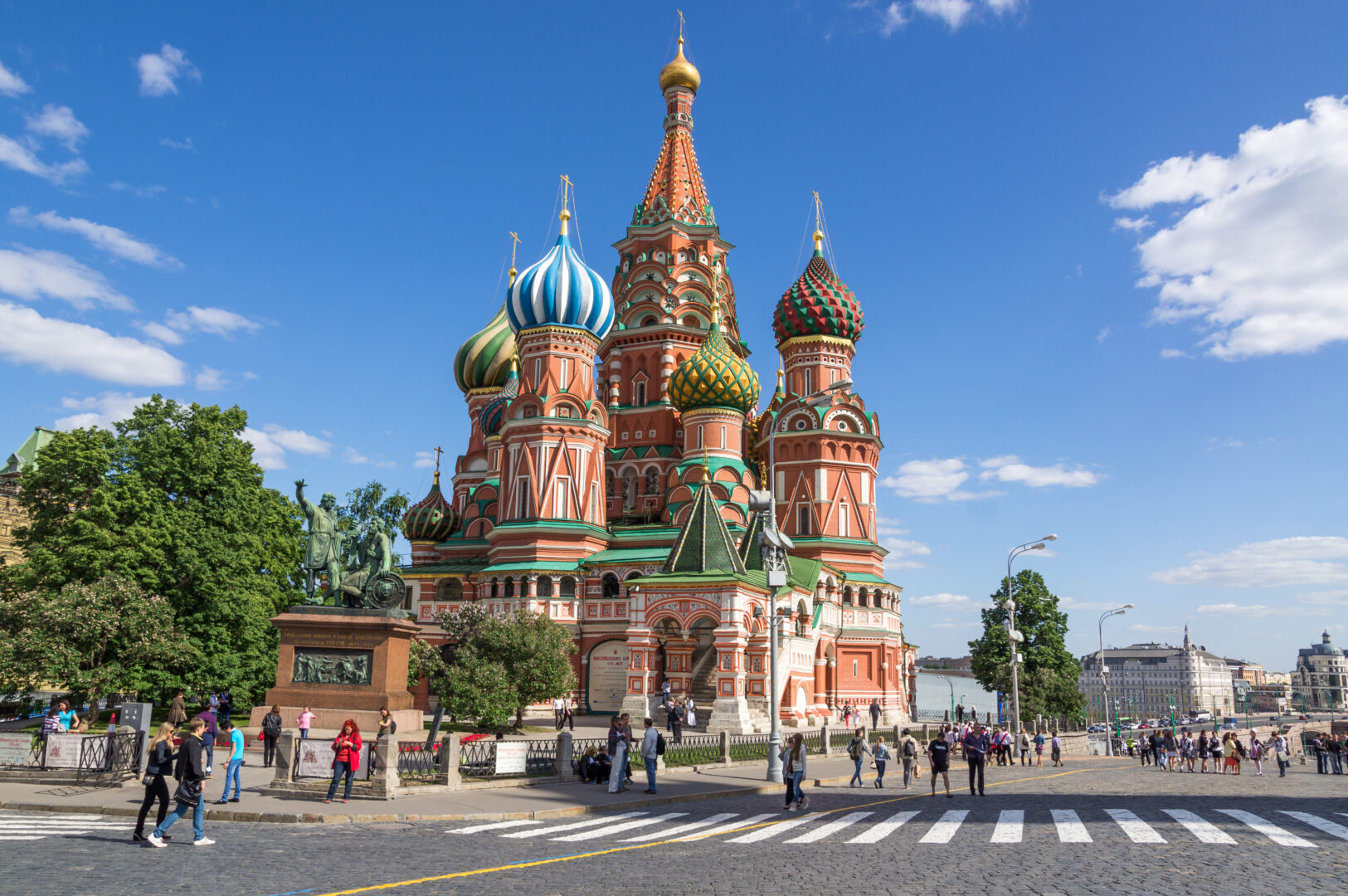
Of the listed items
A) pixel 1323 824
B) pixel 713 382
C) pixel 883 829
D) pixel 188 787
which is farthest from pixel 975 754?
pixel 713 382

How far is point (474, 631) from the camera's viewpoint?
3362 centimetres

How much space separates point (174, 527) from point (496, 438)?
2174 cm

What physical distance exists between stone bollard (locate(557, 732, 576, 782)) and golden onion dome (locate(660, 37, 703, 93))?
51203 millimetres

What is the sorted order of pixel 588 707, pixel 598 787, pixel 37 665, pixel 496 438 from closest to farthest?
pixel 598 787 → pixel 37 665 → pixel 588 707 → pixel 496 438

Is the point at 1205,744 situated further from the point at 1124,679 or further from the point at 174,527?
the point at 1124,679

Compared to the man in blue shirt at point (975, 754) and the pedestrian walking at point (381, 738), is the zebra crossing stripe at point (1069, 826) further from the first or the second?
the pedestrian walking at point (381, 738)

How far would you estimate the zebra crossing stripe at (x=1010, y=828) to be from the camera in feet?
43.7

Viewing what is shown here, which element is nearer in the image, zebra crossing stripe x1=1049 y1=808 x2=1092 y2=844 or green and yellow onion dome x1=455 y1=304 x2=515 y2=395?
zebra crossing stripe x1=1049 y1=808 x2=1092 y2=844

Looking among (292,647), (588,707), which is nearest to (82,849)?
(292,647)

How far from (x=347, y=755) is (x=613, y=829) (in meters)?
4.89

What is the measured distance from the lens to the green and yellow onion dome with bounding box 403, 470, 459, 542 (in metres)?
53.8

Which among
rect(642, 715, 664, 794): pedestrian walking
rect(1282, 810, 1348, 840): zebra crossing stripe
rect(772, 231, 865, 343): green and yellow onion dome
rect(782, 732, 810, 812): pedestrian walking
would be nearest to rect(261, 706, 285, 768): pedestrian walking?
rect(642, 715, 664, 794): pedestrian walking

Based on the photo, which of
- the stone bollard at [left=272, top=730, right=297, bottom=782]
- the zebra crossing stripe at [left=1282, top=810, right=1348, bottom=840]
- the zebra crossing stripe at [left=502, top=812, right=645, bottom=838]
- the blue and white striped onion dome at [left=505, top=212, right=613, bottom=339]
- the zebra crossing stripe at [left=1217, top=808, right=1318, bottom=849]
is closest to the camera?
the zebra crossing stripe at [left=1217, top=808, right=1318, bottom=849]

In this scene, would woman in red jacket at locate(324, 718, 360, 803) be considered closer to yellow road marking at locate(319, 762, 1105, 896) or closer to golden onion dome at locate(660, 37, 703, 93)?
yellow road marking at locate(319, 762, 1105, 896)
